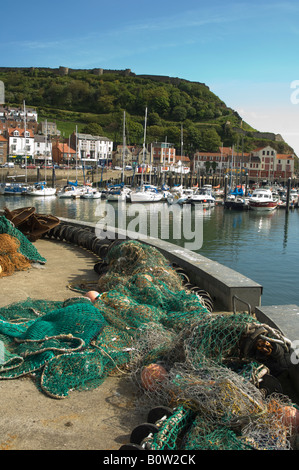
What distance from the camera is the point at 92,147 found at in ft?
429

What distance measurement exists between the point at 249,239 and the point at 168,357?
30.0 meters

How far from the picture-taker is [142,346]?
446 cm

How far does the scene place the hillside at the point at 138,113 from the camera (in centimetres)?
15225

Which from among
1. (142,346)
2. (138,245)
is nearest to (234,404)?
(142,346)

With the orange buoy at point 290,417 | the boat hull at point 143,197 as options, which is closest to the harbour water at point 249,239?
the boat hull at point 143,197

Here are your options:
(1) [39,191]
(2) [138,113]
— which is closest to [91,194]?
(1) [39,191]

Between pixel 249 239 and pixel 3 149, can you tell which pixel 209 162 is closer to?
pixel 3 149

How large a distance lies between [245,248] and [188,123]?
473ft

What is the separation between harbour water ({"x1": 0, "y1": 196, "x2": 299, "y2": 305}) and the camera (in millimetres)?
19061

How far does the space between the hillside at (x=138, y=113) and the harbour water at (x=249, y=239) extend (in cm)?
9283

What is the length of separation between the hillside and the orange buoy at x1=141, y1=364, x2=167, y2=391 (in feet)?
469

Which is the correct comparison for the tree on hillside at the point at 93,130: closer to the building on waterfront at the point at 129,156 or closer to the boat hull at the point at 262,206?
the building on waterfront at the point at 129,156

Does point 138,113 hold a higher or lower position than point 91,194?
higher

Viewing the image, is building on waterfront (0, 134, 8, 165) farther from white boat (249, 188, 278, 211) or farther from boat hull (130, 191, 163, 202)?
white boat (249, 188, 278, 211)
